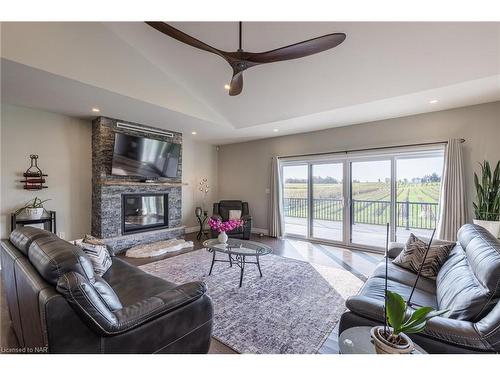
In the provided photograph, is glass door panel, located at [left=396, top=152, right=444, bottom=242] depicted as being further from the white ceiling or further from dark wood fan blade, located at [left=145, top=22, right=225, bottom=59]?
dark wood fan blade, located at [left=145, top=22, right=225, bottom=59]

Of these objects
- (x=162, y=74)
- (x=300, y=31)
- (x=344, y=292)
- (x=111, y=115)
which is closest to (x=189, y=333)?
(x=344, y=292)

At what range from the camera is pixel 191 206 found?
6.77 metres

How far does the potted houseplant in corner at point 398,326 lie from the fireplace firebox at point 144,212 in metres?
4.95

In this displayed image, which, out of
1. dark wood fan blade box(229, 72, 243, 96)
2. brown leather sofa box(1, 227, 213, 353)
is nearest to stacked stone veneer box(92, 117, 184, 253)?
brown leather sofa box(1, 227, 213, 353)

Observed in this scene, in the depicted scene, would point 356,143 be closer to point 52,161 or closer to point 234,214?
point 234,214

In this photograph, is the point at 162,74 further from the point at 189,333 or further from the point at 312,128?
the point at 189,333

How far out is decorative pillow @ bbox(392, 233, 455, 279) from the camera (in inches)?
92.7

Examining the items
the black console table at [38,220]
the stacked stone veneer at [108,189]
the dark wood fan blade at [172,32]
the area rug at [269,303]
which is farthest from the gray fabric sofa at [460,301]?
the black console table at [38,220]

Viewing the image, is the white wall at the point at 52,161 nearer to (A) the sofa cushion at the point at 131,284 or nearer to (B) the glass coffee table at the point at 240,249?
(A) the sofa cushion at the point at 131,284

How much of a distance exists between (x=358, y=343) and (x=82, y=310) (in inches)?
53.2

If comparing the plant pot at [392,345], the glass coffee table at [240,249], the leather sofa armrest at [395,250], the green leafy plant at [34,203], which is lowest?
the glass coffee table at [240,249]

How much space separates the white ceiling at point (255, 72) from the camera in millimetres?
2623

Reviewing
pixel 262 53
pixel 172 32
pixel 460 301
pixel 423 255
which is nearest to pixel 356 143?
pixel 423 255

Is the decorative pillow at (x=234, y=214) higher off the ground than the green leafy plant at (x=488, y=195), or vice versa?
the green leafy plant at (x=488, y=195)
